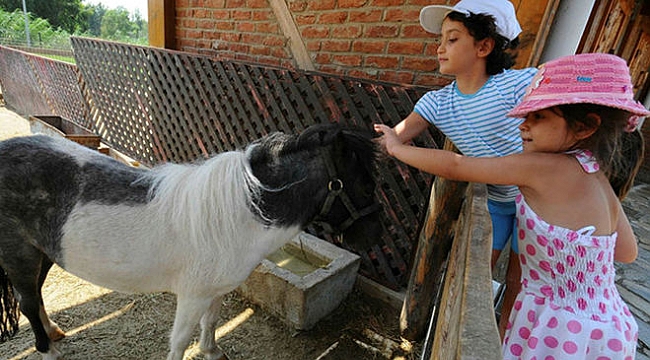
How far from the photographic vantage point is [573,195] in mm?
1064

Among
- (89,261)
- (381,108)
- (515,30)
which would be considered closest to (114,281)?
(89,261)

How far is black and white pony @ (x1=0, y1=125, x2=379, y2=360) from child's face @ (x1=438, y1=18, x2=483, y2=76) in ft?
1.70

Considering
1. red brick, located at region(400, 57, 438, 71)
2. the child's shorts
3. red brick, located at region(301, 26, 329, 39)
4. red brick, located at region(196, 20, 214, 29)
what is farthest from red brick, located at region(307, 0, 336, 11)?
the child's shorts

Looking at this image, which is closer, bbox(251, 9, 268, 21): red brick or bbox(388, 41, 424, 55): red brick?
bbox(388, 41, 424, 55): red brick

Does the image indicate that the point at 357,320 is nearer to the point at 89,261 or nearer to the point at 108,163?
the point at 89,261

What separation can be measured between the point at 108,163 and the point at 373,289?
2.28 meters

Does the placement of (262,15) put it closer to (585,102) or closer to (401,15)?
(401,15)

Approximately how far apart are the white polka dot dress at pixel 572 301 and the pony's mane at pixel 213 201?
126cm

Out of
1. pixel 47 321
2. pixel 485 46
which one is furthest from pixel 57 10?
pixel 485 46

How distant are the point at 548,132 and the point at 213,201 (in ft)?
4.83

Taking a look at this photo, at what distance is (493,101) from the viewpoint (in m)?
1.45

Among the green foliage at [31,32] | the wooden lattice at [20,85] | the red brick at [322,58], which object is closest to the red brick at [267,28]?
the red brick at [322,58]

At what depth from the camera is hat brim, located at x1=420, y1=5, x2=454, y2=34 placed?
1.56 meters

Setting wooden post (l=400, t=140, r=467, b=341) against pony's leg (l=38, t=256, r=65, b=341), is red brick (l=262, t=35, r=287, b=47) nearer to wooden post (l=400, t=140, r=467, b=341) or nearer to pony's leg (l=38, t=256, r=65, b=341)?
wooden post (l=400, t=140, r=467, b=341)
